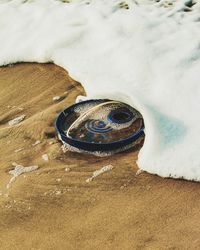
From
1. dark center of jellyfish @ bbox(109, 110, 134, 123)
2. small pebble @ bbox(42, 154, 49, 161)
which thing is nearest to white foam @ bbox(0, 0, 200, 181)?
dark center of jellyfish @ bbox(109, 110, 134, 123)

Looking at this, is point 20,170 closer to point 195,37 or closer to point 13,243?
point 13,243

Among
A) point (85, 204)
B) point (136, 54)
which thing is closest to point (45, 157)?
point (85, 204)

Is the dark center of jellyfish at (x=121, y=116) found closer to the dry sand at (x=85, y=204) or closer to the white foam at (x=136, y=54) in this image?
the white foam at (x=136, y=54)

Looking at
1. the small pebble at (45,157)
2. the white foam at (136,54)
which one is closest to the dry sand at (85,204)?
the small pebble at (45,157)

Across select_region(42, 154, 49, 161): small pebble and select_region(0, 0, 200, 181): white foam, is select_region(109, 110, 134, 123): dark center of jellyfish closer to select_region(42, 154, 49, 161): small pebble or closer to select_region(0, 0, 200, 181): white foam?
select_region(0, 0, 200, 181): white foam

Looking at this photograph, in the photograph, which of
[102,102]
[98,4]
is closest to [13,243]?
[102,102]

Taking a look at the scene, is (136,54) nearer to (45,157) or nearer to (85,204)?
(45,157)
